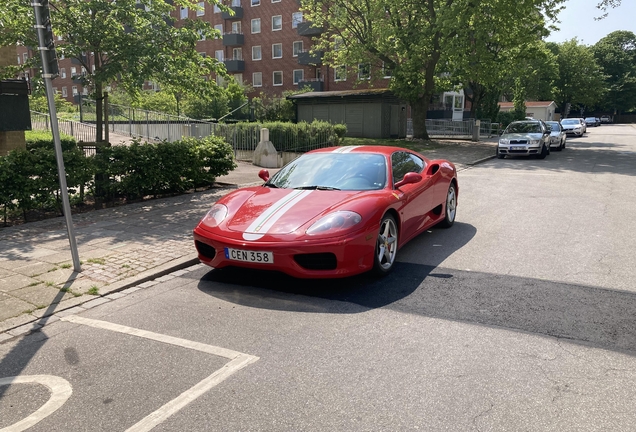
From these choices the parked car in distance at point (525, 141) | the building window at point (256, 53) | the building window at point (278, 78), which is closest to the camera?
the parked car in distance at point (525, 141)

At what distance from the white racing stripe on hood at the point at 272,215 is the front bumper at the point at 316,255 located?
0.14 metres

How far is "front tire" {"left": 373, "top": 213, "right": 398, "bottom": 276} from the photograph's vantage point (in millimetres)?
5352

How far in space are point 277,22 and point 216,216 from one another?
49483mm

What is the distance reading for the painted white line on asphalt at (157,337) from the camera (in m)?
3.77

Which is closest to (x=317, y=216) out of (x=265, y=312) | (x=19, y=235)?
(x=265, y=312)

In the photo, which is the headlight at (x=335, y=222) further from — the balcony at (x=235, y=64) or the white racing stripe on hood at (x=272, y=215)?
the balcony at (x=235, y=64)

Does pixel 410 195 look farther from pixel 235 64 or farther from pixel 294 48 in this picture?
pixel 235 64

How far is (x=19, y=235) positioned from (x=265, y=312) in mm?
4766

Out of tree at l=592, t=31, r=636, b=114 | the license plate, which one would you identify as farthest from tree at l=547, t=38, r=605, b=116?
the license plate

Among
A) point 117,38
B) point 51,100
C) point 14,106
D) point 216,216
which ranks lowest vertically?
point 216,216

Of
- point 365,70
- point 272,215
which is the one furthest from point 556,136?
point 272,215

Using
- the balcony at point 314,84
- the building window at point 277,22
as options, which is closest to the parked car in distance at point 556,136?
the balcony at point 314,84

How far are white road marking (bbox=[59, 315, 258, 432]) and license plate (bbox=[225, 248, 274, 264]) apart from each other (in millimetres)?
1136

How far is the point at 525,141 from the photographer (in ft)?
66.7
